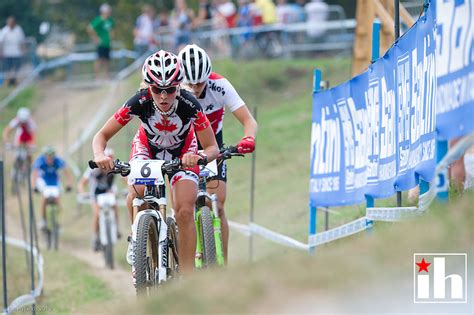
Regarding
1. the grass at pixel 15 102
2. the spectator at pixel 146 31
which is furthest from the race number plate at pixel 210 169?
the grass at pixel 15 102

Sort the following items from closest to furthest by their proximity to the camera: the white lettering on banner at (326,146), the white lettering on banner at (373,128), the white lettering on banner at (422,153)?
1. the white lettering on banner at (422,153)
2. the white lettering on banner at (373,128)
3. the white lettering on banner at (326,146)

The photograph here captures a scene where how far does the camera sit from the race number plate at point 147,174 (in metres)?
9.10

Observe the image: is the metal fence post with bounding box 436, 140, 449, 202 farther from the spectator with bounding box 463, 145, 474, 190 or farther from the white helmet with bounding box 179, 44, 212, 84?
the white helmet with bounding box 179, 44, 212, 84

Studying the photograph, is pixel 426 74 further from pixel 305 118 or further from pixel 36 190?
pixel 305 118

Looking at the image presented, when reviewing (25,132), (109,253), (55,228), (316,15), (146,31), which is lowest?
(109,253)

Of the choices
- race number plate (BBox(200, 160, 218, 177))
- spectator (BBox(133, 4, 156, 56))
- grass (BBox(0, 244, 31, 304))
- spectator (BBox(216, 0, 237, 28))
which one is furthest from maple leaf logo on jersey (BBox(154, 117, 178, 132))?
spectator (BBox(133, 4, 156, 56))

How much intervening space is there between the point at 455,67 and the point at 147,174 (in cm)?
273

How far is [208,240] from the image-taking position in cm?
1016

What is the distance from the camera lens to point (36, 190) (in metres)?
20.6

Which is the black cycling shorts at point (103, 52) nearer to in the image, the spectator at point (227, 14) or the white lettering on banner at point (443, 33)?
the spectator at point (227, 14)

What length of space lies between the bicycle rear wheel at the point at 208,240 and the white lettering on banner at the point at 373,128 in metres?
1.51

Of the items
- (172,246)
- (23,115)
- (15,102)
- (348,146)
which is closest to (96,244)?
(23,115)

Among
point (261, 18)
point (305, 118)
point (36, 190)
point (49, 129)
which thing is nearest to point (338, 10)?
point (261, 18)

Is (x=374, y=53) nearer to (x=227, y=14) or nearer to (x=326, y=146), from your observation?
(x=326, y=146)
